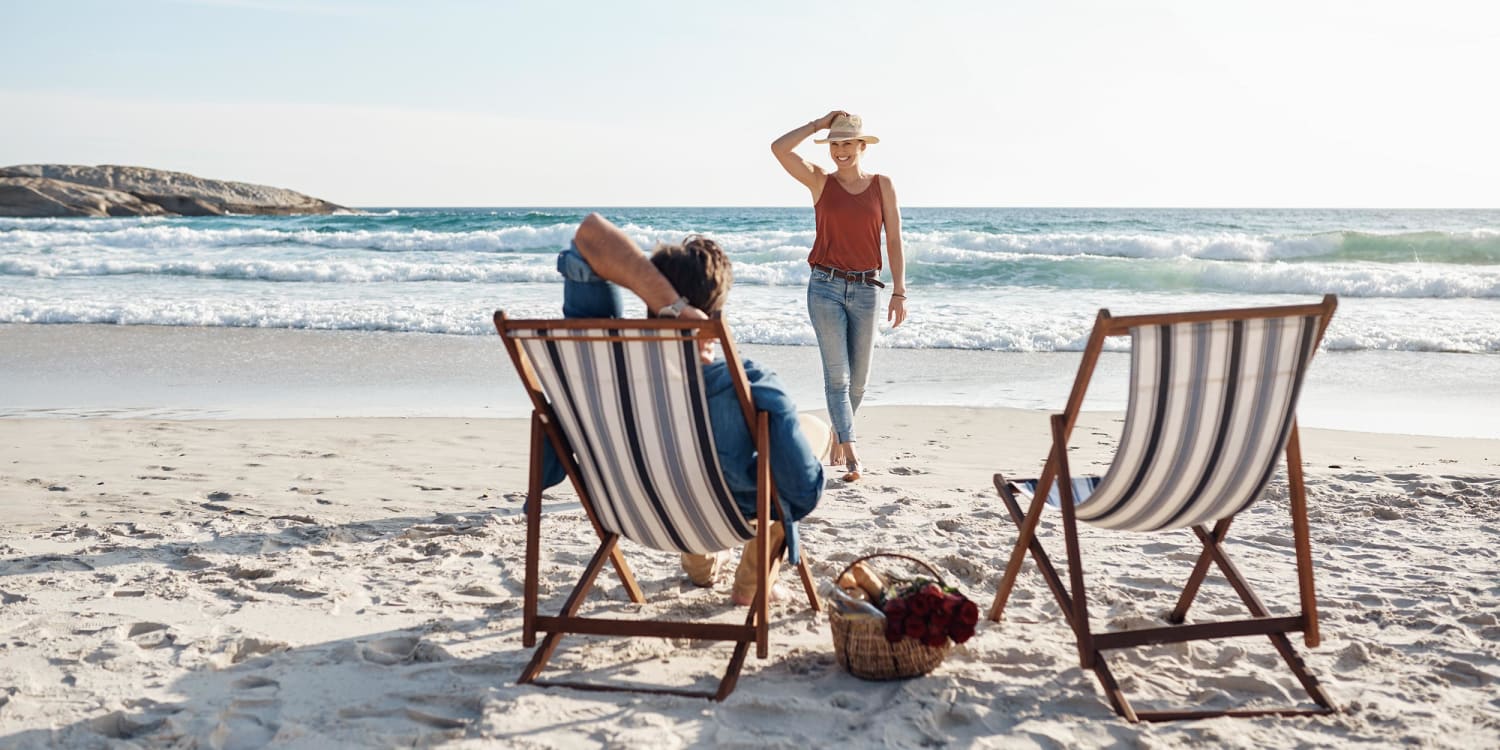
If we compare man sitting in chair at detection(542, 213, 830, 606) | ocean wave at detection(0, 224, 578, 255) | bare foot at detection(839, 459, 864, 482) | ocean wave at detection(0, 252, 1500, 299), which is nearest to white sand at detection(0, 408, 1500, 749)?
bare foot at detection(839, 459, 864, 482)

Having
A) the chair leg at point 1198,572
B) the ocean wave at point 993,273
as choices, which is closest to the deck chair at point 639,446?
the chair leg at point 1198,572

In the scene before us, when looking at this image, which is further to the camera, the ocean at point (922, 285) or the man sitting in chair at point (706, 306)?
the ocean at point (922, 285)

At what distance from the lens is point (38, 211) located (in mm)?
42219

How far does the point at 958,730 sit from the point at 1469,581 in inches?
80.0

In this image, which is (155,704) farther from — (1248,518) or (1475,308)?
(1475,308)

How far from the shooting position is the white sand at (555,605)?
2518 mm

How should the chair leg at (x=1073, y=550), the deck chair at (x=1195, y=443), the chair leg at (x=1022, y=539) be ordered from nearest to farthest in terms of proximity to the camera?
the deck chair at (x=1195, y=443) < the chair leg at (x=1073, y=550) < the chair leg at (x=1022, y=539)

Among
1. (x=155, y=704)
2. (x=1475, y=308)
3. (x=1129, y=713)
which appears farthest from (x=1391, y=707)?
(x=1475, y=308)

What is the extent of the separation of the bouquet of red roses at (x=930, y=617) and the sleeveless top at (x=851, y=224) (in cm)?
225

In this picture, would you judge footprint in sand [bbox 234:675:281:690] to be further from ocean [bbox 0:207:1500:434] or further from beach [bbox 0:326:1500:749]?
ocean [bbox 0:207:1500:434]

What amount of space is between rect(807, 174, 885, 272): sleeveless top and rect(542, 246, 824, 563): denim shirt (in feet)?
6.60

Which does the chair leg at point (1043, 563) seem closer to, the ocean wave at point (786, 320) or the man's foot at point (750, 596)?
the man's foot at point (750, 596)

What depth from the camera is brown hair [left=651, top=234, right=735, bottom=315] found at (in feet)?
8.89

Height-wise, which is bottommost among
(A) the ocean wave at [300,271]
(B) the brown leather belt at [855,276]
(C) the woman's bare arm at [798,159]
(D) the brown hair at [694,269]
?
(A) the ocean wave at [300,271]
